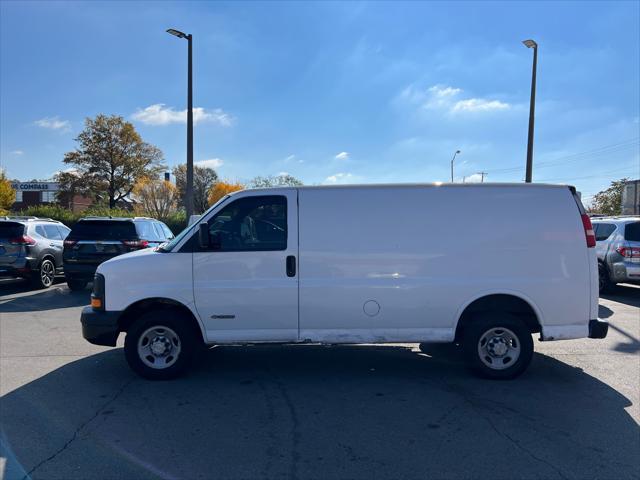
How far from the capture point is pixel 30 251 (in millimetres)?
11969

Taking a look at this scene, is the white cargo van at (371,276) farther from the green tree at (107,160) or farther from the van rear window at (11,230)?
the green tree at (107,160)

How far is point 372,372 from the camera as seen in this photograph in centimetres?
570

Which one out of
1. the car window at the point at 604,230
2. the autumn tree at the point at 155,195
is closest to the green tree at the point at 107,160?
Answer: the autumn tree at the point at 155,195

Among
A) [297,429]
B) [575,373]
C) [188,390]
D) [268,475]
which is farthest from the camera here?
[575,373]

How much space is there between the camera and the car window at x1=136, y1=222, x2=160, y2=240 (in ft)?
38.3

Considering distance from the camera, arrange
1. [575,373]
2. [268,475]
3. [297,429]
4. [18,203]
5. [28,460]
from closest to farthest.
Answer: [268,475] < [28,460] < [297,429] < [575,373] < [18,203]

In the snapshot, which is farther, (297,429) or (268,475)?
(297,429)

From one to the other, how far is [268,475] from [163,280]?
258 centimetres

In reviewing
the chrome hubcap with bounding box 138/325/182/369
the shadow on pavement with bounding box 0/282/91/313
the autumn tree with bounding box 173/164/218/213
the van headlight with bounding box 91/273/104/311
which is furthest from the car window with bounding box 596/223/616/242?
the autumn tree with bounding box 173/164/218/213

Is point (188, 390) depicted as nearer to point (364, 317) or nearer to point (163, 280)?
point (163, 280)

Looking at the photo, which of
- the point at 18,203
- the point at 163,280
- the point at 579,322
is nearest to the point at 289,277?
the point at 163,280

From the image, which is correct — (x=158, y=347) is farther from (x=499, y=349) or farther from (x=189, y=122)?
(x=189, y=122)

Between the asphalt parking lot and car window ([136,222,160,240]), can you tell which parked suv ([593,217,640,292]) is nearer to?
the asphalt parking lot

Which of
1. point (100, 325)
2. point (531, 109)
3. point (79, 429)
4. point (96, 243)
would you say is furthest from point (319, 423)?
point (531, 109)
